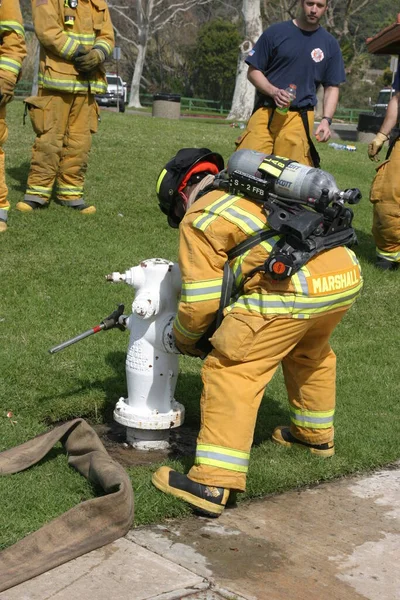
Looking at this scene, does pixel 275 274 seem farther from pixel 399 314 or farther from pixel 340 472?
pixel 399 314

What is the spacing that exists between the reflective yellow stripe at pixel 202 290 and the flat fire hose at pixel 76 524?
79cm

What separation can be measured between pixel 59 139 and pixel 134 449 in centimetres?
470

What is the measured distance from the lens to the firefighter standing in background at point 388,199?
850cm

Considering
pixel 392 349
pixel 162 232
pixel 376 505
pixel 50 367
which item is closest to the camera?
pixel 376 505

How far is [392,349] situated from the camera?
6711mm

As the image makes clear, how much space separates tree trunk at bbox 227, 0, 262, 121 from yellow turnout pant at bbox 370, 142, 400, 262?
1758cm

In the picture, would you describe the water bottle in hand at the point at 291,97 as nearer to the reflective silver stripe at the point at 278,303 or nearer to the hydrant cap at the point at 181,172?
the hydrant cap at the point at 181,172

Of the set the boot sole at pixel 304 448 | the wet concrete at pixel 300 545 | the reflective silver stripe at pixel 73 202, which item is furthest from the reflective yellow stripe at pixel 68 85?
the wet concrete at pixel 300 545

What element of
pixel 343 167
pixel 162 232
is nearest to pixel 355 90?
pixel 343 167

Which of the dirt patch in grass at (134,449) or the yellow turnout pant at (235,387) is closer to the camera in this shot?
the yellow turnout pant at (235,387)

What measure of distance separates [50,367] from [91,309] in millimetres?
1213

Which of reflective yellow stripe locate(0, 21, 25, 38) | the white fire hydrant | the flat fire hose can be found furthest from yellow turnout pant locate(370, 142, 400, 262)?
the flat fire hose

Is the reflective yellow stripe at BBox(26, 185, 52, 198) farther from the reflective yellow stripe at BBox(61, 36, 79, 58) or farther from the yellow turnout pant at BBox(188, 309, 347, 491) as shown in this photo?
the yellow turnout pant at BBox(188, 309, 347, 491)

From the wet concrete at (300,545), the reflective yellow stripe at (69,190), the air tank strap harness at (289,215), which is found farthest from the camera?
the reflective yellow stripe at (69,190)
